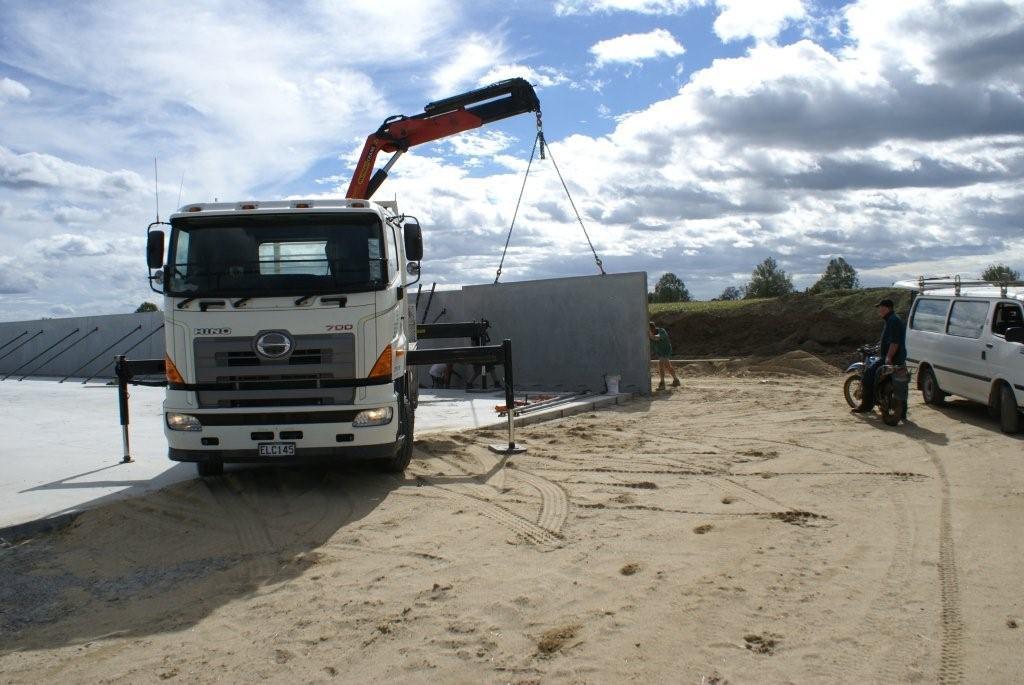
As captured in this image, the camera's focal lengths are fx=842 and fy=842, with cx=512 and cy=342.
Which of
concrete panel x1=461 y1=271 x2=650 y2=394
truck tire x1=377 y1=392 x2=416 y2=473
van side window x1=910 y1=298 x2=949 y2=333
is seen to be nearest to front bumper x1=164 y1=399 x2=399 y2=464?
truck tire x1=377 y1=392 x2=416 y2=473

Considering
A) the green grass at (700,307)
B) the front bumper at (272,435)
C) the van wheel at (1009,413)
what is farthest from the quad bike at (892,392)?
the green grass at (700,307)

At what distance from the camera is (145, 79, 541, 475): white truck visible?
7605 mm

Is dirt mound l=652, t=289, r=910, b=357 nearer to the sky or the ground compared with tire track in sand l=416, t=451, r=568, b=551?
nearer to the sky

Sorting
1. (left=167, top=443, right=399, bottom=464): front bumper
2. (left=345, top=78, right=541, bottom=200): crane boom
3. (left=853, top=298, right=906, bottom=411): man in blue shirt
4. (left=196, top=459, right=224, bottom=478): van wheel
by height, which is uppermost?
(left=345, top=78, right=541, bottom=200): crane boom

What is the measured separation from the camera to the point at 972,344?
11836 millimetres

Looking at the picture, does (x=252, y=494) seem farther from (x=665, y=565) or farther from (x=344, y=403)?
(x=665, y=565)

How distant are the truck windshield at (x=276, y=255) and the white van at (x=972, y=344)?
8008mm

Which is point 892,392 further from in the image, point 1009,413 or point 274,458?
point 274,458

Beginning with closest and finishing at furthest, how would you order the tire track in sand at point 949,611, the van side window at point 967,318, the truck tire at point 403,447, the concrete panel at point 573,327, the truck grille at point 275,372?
1. the tire track in sand at point 949,611
2. the truck grille at point 275,372
3. the truck tire at point 403,447
4. the van side window at point 967,318
5. the concrete panel at point 573,327

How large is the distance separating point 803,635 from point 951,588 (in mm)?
1314

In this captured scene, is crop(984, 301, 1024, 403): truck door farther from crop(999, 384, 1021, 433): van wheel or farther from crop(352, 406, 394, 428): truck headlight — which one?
crop(352, 406, 394, 428): truck headlight

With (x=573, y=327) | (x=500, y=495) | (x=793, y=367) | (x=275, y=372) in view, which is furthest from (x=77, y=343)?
(x=500, y=495)

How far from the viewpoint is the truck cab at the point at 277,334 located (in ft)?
25.0

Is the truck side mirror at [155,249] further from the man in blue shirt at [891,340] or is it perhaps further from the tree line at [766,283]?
the tree line at [766,283]
